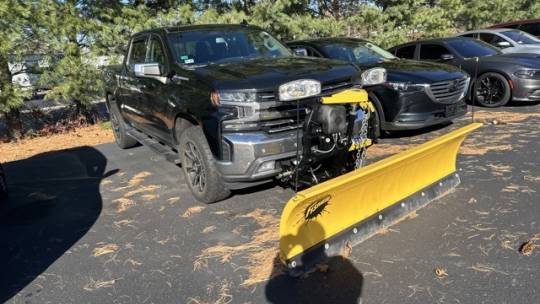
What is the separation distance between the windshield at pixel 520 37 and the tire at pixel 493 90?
309 centimetres

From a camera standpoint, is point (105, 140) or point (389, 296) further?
point (105, 140)

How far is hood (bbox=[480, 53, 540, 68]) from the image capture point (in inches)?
348

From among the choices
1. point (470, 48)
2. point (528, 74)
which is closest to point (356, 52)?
point (470, 48)

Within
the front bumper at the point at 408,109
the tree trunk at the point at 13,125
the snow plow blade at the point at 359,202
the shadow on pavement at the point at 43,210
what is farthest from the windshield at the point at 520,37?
the tree trunk at the point at 13,125

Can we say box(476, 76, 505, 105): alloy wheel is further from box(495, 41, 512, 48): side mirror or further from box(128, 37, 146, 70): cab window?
box(128, 37, 146, 70): cab window

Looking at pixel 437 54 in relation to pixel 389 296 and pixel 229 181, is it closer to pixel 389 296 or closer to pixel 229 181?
pixel 229 181

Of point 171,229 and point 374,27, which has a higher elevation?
point 374,27

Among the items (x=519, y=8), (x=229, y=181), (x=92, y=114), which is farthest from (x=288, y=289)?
(x=519, y=8)

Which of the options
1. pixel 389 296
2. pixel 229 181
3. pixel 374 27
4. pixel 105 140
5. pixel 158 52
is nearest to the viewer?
pixel 389 296

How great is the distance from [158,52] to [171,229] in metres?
2.43

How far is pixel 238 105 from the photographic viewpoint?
164 inches

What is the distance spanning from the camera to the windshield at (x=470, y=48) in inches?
377

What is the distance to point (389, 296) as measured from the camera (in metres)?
3.11

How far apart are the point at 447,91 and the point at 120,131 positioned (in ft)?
18.5
